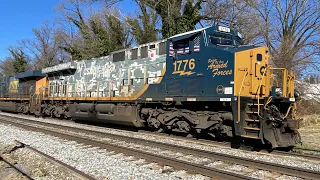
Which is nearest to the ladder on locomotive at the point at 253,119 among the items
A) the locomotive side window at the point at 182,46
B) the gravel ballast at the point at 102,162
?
the gravel ballast at the point at 102,162

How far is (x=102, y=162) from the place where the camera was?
6.45m

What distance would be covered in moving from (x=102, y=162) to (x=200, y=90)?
368 cm

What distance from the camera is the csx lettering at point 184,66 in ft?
29.4

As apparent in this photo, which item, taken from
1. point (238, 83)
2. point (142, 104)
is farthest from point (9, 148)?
point (238, 83)

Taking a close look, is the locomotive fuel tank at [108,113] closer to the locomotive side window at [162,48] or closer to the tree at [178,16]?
the locomotive side window at [162,48]

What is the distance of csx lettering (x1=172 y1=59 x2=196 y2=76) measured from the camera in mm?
8969

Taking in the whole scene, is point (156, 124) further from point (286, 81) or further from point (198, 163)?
point (286, 81)

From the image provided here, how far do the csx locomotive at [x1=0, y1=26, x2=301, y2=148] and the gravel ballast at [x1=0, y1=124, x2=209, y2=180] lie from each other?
2689mm

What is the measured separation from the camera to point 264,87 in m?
7.87

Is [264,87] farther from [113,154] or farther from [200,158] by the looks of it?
[113,154]

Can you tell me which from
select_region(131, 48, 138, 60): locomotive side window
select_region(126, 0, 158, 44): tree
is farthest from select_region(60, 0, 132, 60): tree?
select_region(131, 48, 138, 60): locomotive side window

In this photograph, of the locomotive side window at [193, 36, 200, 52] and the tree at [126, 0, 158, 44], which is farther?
the tree at [126, 0, 158, 44]

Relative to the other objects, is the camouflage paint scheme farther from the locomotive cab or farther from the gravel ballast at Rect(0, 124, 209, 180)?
the gravel ballast at Rect(0, 124, 209, 180)

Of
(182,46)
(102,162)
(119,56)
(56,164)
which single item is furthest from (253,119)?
(119,56)
